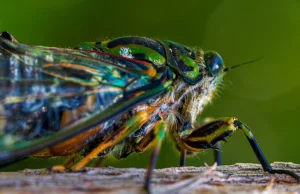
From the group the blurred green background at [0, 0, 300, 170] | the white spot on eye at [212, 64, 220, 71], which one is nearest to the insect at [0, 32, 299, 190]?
the white spot on eye at [212, 64, 220, 71]

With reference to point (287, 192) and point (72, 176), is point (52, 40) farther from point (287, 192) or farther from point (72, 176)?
point (287, 192)

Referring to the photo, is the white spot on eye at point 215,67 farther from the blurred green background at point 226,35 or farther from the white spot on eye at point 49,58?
the blurred green background at point 226,35

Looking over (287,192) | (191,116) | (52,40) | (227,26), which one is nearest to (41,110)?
(191,116)

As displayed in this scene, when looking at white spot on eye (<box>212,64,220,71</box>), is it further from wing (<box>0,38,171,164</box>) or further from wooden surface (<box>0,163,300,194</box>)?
wooden surface (<box>0,163,300,194</box>)

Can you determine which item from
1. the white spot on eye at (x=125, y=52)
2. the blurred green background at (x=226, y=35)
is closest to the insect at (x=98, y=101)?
the white spot on eye at (x=125, y=52)

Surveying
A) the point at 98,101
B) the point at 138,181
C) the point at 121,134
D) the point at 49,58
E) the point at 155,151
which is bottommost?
the point at 138,181

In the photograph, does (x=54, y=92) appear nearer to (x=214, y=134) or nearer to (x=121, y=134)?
(x=121, y=134)

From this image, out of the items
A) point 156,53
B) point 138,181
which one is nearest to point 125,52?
point 156,53
